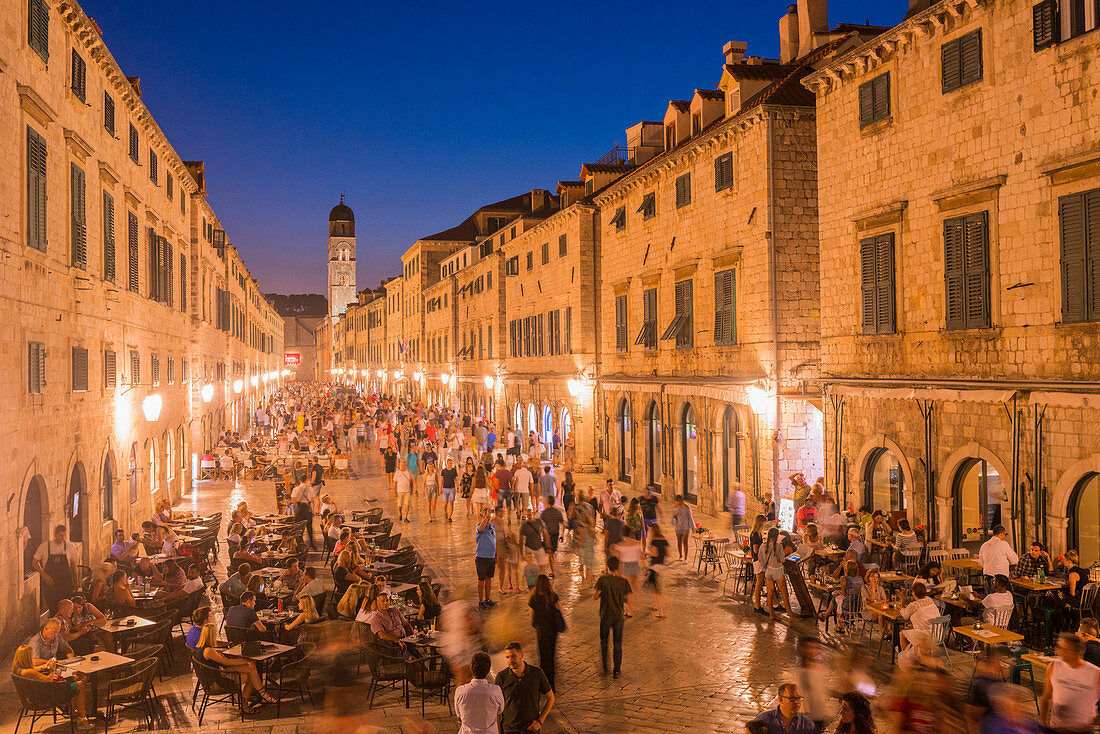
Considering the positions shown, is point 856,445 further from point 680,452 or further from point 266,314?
point 266,314

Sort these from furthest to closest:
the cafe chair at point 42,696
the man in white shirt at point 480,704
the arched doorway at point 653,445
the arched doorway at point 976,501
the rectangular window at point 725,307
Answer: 1. the arched doorway at point 653,445
2. the rectangular window at point 725,307
3. the arched doorway at point 976,501
4. the cafe chair at point 42,696
5. the man in white shirt at point 480,704

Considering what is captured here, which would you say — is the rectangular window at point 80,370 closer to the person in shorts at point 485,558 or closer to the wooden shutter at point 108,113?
the wooden shutter at point 108,113

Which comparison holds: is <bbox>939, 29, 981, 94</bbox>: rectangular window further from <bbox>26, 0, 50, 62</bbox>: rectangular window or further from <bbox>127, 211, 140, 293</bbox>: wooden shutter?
<bbox>127, 211, 140, 293</bbox>: wooden shutter

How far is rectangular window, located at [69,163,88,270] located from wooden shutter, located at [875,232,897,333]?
567 inches

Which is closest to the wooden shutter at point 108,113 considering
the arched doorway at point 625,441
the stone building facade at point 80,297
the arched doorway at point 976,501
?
the stone building facade at point 80,297

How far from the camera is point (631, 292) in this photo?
2728 cm

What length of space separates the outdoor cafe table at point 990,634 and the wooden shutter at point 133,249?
17.2 m

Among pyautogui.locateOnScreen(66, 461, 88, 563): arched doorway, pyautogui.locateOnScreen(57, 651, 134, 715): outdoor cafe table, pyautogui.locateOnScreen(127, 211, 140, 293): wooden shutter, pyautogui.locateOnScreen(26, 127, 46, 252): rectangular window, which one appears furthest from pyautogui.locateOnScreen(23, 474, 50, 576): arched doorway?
pyautogui.locateOnScreen(127, 211, 140, 293): wooden shutter

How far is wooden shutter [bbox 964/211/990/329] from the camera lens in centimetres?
1305

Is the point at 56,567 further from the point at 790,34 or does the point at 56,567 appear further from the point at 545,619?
the point at 790,34

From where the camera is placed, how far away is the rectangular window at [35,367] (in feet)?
39.0

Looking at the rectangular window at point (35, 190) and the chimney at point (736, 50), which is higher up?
the chimney at point (736, 50)

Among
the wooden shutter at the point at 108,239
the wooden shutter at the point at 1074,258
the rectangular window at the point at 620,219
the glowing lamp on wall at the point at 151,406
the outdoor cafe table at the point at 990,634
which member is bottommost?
the outdoor cafe table at the point at 990,634

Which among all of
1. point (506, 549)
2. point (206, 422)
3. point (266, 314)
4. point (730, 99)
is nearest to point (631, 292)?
point (730, 99)
